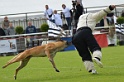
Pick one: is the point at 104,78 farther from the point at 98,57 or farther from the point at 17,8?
the point at 17,8

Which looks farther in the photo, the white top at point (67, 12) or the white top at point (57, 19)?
the white top at point (57, 19)

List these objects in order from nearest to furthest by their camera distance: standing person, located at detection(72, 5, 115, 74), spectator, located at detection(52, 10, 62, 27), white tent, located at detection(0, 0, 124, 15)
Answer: standing person, located at detection(72, 5, 115, 74)
spectator, located at detection(52, 10, 62, 27)
white tent, located at detection(0, 0, 124, 15)

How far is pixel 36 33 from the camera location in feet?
100.0

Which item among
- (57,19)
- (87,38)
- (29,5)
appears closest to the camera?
(87,38)

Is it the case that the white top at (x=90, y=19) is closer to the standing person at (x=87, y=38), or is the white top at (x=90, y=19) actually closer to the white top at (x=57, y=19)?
the standing person at (x=87, y=38)

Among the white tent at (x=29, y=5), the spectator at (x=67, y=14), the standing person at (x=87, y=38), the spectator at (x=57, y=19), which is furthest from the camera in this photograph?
the white tent at (x=29, y=5)

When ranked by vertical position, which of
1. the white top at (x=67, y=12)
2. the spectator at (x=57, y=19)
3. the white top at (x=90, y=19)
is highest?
the white top at (x=90, y=19)

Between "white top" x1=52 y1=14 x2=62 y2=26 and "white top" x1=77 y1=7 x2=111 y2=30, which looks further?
"white top" x1=52 y1=14 x2=62 y2=26

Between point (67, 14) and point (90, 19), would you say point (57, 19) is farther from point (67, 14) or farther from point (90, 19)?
point (90, 19)

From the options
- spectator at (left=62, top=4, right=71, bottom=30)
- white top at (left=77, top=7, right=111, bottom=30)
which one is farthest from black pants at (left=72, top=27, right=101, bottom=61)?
spectator at (left=62, top=4, right=71, bottom=30)

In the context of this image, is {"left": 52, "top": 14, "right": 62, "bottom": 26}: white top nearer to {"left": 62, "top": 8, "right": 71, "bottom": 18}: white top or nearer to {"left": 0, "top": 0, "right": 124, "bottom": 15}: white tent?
{"left": 62, "top": 8, "right": 71, "bottom": 18}: white top

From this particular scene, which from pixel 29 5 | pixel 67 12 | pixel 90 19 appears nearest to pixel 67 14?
pixel 67 12

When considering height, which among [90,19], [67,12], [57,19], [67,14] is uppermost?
[90,19]

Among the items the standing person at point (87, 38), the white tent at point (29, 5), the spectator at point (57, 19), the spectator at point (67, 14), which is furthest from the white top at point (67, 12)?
the standing person at point (87, 38)
